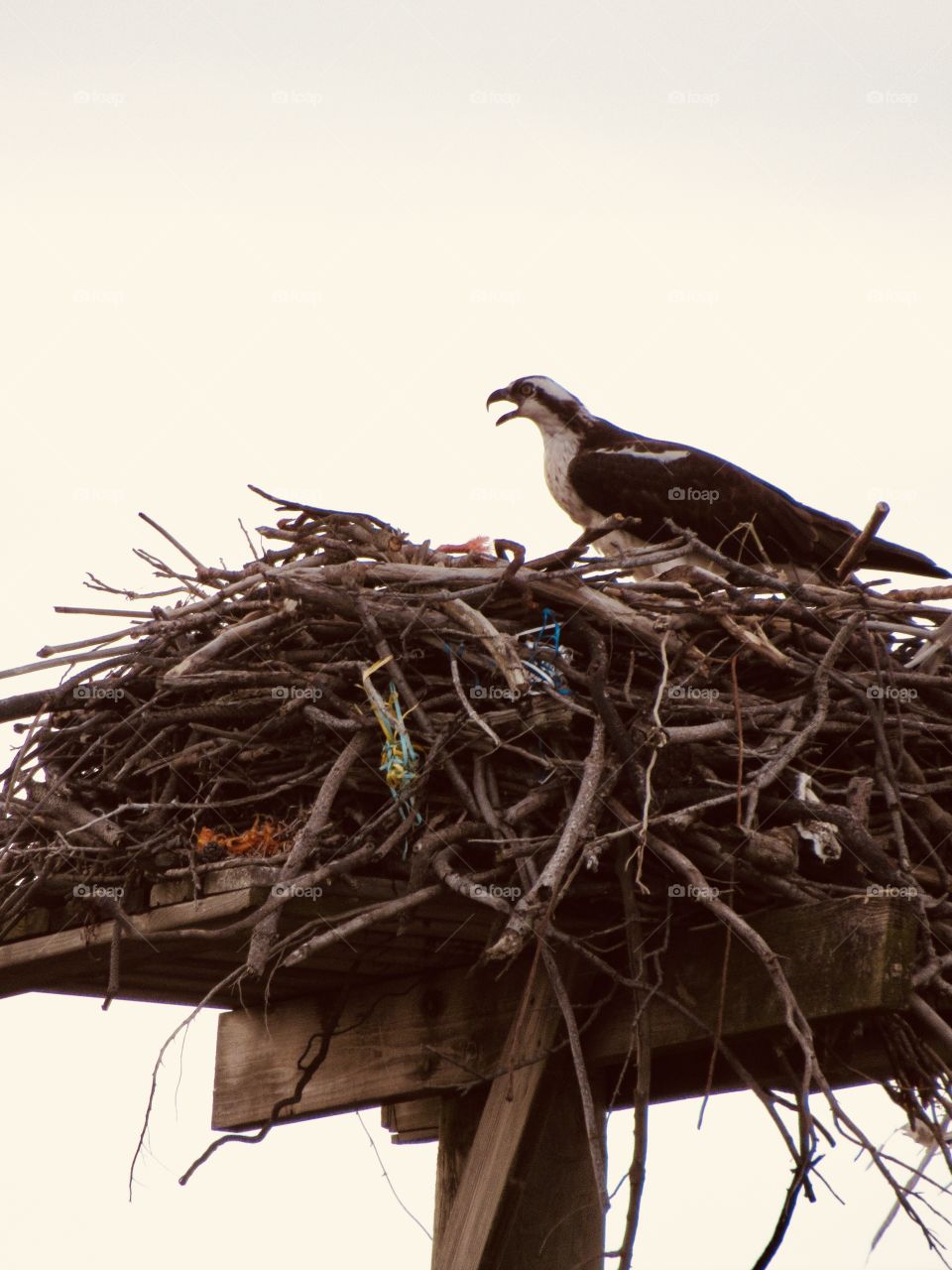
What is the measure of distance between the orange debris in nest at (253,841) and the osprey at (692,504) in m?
2.05

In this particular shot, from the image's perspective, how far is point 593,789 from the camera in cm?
343

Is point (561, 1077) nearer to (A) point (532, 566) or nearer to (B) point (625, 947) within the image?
(B) point (625, 947)

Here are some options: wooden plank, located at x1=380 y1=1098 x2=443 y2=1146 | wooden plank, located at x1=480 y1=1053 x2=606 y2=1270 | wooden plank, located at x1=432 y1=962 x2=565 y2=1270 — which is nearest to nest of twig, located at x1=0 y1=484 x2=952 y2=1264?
wooden plank, located at x1=432 y1=962 x2=565 y2=1270

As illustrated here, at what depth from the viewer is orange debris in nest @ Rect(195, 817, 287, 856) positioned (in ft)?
12.1

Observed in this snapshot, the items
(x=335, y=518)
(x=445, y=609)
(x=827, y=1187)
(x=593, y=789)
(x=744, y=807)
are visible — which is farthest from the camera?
(x=335, y=518)

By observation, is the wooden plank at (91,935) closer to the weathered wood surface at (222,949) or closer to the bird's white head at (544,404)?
the weathered wood surface at (222,949)

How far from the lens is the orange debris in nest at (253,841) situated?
369 cm

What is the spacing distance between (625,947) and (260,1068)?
4.24 feet

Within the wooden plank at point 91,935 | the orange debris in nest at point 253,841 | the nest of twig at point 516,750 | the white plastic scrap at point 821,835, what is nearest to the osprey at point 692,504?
the nest of twig at point 516,750

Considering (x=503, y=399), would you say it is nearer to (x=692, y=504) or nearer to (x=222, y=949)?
(x=692, y=504)

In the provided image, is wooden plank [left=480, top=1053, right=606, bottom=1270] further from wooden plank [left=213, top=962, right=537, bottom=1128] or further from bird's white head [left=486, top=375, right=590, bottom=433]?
bird's white head [left=486, top=375, right=590, bottom=433]

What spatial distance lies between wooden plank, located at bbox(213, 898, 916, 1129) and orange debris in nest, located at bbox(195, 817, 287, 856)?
1.82 ft

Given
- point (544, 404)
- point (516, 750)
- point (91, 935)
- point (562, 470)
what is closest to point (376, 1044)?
point (91, 935)

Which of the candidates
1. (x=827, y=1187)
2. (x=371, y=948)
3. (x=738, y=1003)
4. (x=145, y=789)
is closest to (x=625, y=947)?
(x=738, y=1003)
